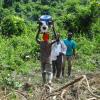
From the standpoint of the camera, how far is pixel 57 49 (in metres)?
11.1

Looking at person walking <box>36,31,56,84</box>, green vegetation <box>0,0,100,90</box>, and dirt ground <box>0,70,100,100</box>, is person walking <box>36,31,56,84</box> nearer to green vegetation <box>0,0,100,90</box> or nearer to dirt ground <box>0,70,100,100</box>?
dirt ground <box>0,70,100,100</box>

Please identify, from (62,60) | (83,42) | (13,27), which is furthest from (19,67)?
(13,27)

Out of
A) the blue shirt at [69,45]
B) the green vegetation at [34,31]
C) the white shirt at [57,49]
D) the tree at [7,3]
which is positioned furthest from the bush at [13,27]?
the white shirt at [57,49]

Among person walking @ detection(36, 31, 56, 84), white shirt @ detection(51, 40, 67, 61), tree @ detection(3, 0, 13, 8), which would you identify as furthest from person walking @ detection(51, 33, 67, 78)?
tree @ detection(3, 0, 13, 8)

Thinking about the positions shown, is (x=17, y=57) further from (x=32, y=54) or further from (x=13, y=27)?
(x=13, y=27)

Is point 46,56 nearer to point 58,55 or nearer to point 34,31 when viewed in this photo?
point 58,55

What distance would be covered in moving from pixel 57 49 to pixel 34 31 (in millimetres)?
8664

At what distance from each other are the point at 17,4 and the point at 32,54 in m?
10.8

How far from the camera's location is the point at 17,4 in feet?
82.3

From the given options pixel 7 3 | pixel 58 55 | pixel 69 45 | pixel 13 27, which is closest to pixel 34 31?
pixel 13 27

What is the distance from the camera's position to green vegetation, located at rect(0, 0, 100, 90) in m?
13.5

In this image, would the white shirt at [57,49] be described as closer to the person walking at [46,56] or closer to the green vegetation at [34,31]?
the person walking at [46,56]

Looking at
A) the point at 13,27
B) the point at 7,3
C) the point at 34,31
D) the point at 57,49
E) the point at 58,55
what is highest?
the point at 57,49

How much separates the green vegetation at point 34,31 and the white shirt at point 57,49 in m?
1.29
